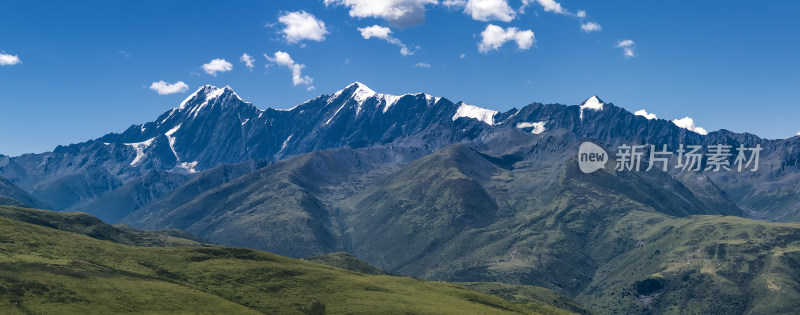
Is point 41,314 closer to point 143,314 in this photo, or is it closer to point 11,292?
point 11,292

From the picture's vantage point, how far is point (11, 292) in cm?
18488

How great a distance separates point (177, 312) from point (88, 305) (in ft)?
87.0

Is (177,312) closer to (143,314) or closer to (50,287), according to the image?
(143,314)

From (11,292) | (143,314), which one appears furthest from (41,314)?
(143,314)

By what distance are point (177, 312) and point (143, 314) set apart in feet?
37.4

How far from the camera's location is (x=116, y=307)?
641 feet

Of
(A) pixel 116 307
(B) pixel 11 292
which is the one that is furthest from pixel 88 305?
(B) pixel 11 292

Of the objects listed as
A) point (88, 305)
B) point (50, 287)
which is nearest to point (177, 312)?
point (88, 305)

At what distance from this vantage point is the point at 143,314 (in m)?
191

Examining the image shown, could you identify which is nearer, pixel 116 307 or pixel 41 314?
pixel 41 314

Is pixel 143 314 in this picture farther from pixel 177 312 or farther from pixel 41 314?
pixel 41 314

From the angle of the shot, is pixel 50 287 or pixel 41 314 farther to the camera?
pixel 50 287

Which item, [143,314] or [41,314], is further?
[143,314]

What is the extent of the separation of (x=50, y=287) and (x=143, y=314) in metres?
33.5
